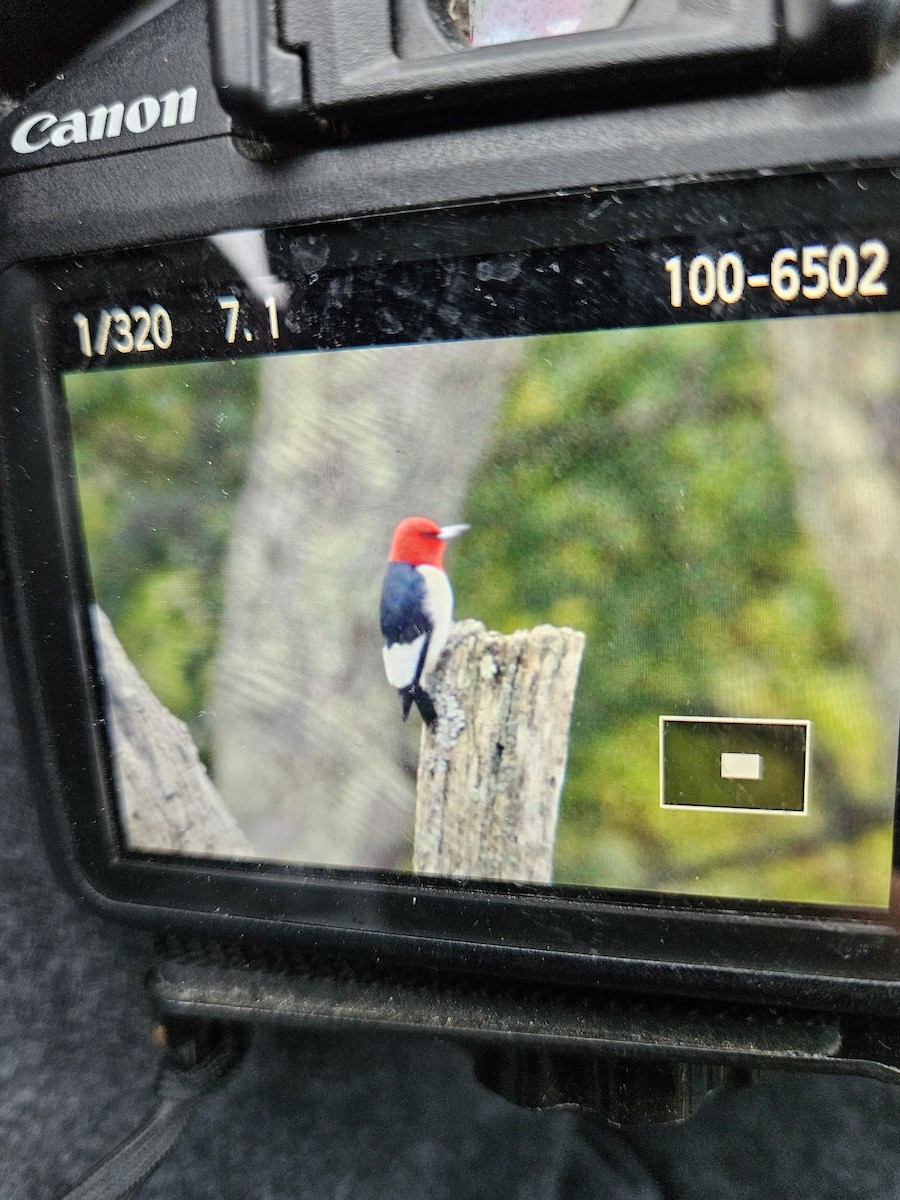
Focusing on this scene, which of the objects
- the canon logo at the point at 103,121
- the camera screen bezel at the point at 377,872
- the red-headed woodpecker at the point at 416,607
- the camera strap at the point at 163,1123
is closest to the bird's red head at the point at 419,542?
the red-headed woodpecker at the point at 416,607

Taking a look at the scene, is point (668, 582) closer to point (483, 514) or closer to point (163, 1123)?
point (483, 514)

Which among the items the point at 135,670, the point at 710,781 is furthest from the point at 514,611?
the point at 135,670

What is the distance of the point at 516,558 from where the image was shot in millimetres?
503

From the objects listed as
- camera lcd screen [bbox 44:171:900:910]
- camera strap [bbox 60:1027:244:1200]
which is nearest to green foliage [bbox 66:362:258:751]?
camera lcd screen [bbox 44:171:900:910]

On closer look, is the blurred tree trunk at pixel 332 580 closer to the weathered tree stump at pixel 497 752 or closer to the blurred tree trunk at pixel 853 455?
the weathered tree stump at pixel 497 752

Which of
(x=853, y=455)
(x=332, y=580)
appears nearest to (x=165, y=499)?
(x=332, y=580)

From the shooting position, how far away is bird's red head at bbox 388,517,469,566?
1.68 ft

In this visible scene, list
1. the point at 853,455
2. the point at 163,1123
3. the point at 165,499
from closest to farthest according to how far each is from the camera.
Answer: the point at 853,455 → the point at 165,499 → the point at 163,1123

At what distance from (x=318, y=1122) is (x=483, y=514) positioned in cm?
47

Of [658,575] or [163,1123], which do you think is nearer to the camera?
[658,575]

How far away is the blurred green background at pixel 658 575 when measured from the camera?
46 centimetres

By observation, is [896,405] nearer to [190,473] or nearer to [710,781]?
[710,781]

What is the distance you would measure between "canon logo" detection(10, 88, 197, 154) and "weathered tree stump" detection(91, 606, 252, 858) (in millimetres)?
267

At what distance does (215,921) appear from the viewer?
0.60 metres
